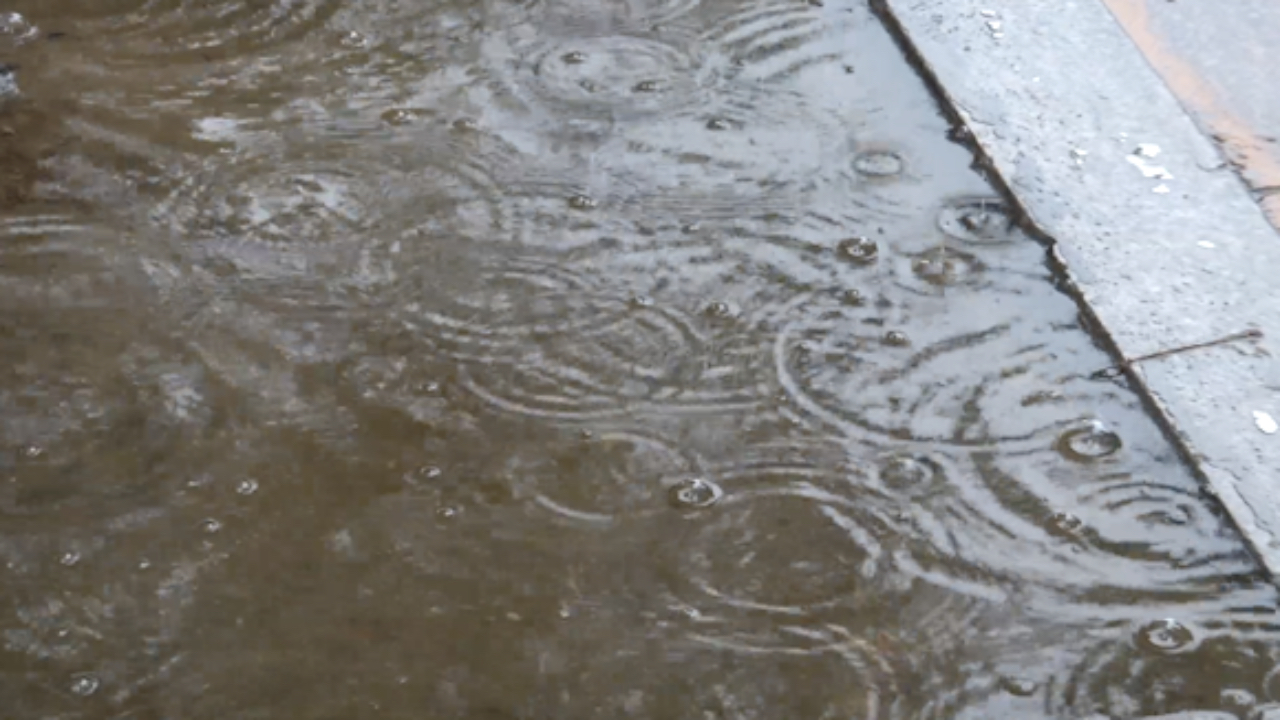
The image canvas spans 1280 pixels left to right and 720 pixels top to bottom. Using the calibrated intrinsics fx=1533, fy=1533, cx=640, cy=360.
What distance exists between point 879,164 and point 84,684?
1.74 m

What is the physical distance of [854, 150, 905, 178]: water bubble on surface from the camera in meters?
2.99

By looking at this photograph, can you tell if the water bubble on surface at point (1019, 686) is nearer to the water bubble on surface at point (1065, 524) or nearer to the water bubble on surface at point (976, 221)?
the water bubble on surface at point (1065, 524)

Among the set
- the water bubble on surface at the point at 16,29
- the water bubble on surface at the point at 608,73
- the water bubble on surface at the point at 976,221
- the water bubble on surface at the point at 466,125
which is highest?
the water bubble on surface at the point at 608,73

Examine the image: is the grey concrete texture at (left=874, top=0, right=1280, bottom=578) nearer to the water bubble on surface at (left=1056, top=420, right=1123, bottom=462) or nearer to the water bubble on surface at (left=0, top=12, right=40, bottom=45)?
the water bubble on surface at (left=1056, top=420, right=1123, bottom=462)

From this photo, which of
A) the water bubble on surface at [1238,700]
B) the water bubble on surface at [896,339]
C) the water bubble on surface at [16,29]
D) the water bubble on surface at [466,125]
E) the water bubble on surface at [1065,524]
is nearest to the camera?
the water bubble on surface at [1238,700]

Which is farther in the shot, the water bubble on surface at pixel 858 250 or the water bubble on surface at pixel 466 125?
the water bubble on surface at pixel 466 125

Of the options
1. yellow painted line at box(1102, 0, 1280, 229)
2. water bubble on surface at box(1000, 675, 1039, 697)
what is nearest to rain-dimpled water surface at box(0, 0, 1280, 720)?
water bubble on surface at box(1000, 675, 1039, 697)

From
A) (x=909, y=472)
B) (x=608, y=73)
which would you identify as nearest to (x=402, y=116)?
(x=608, y=73)

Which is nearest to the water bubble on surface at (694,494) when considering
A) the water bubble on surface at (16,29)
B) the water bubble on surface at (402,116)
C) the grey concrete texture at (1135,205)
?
the grey concrete texture at (1135,205)

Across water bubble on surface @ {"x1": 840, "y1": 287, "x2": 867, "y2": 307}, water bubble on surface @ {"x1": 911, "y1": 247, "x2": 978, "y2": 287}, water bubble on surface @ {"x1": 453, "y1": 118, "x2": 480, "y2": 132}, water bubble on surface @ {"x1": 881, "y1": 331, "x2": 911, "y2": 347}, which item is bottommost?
water bubble on surface @ {"x1": 881, "y1": 331, "x2": 911, "y2": 347}

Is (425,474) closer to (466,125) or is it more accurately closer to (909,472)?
(909,472)

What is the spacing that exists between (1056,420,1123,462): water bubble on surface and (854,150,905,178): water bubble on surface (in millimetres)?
741

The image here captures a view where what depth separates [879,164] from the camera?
3.02 m

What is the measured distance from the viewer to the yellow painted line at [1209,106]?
2.92m
